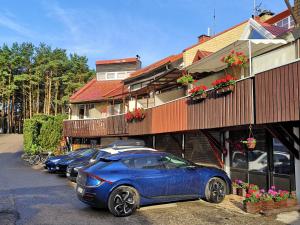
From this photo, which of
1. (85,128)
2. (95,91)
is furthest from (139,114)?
(95,91)

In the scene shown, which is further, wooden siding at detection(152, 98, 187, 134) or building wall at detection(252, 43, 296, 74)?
wooden siding at detection(152, 98, 187, 134)

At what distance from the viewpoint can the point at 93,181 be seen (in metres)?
9.82

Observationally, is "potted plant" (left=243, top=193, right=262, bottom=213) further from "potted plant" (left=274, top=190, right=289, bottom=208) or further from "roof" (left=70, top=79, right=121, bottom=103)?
"roof" (left=70, top=79, right=121, bottom=103)

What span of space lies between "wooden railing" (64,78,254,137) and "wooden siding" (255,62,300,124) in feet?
1.47

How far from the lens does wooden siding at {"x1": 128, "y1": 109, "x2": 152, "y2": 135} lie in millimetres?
19527

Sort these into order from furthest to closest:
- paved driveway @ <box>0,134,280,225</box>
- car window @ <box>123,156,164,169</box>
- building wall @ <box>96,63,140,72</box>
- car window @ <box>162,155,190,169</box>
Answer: building wall @ <box>96,63,140,72</box> → car window @ <box>162,155,190,169</box> → car window @ <box>123,156,164,169</box> → paved driveway @ <box>0,134,280,225</box>

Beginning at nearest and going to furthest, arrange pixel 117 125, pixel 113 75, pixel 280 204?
1. pixel 280 204
2. pixel 117 125
3. pixel 113 75

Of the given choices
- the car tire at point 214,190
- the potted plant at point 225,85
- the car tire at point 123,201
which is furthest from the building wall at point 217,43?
the car tire at point 123,201

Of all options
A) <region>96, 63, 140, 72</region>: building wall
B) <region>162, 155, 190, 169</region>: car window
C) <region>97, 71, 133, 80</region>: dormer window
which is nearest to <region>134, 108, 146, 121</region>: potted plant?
<region>162, 155, 190, 169</region>: car window

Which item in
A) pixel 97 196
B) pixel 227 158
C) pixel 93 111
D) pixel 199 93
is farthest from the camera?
pixel 93 111

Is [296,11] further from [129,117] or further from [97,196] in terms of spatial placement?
[129,117]

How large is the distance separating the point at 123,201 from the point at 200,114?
5.46m

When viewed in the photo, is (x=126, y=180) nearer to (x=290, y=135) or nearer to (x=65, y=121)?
(x=290, y=135)

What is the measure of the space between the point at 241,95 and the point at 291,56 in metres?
1.97
